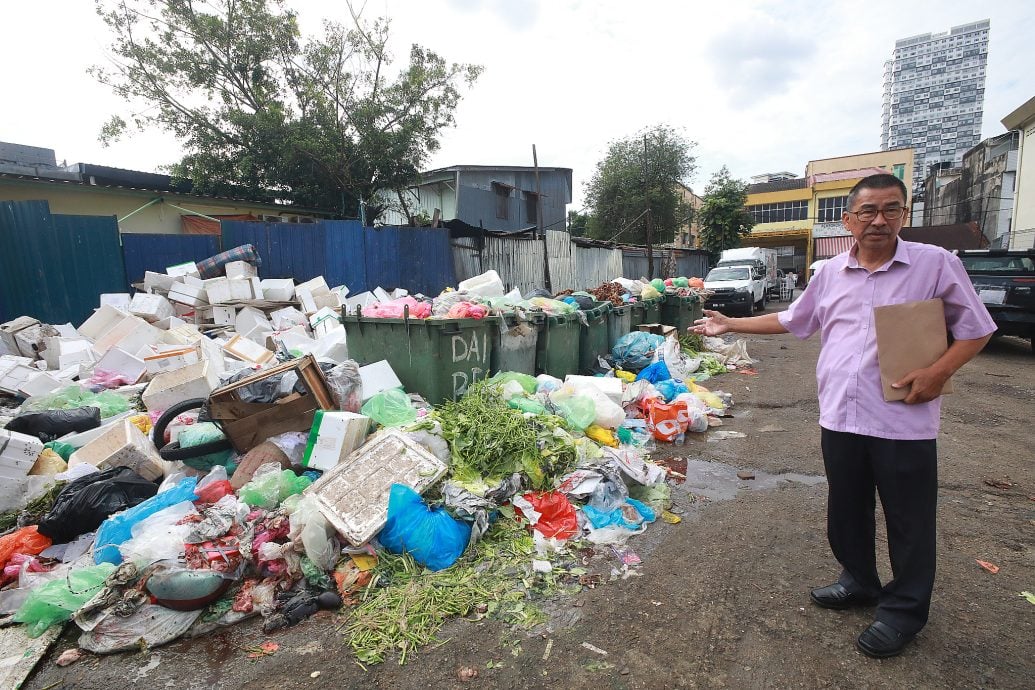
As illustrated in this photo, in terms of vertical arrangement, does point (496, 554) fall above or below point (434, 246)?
below

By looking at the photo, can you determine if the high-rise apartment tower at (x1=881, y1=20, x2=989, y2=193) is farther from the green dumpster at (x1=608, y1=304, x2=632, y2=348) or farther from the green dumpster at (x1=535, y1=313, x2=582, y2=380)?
the green dumpster at (x1=535, y1=313, x2=582, y2=380)

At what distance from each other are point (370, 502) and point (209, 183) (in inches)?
574

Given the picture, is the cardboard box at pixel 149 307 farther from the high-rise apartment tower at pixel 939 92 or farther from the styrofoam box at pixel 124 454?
the high-rise apartment tower at pixel 939 92

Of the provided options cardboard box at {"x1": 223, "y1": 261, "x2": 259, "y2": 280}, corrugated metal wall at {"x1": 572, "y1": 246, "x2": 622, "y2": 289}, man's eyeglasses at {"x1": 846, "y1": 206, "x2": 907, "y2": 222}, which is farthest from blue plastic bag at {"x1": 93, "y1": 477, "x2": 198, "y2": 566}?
corrugated metal wall at {"x1": 572, "y1": 246, "x2": 622, "y2": 289}

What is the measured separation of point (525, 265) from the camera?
1321cm

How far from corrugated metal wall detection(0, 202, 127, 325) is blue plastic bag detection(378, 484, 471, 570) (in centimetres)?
823

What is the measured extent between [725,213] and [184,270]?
23.1 m

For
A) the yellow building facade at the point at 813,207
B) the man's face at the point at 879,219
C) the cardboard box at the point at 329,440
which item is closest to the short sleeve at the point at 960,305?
the man's face at the point at 879,219

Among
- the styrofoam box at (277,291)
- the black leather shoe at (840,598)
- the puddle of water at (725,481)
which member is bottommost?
the puddle of water at (725,481)

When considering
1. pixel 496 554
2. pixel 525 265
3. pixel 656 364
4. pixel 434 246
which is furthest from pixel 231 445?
pixel 525 265

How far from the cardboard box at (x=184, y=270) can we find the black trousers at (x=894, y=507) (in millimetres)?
9688

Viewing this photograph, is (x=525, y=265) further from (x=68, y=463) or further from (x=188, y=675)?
(x=188, y=675)

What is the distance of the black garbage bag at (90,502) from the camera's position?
291 cm

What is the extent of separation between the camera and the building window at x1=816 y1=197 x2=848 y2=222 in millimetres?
32597
